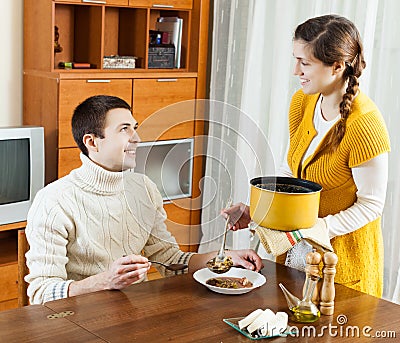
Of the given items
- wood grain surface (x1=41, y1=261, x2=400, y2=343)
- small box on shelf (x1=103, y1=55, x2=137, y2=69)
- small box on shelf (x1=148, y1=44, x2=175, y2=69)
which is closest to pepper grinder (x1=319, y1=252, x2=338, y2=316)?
wood grain surface (x1=41, y1=261, x2=400, y2=343)

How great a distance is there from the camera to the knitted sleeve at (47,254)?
1976 mm

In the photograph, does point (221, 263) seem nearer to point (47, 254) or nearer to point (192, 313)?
point (192, 313)

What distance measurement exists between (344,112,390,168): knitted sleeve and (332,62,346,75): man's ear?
16 cm

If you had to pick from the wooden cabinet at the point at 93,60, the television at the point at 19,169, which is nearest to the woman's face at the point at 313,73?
the wooden cabinet at the point at 93,60

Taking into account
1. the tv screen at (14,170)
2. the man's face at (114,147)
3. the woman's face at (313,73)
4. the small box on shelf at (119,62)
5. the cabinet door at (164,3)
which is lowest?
the tv screen at (14,170)

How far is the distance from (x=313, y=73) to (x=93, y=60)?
2033 millimetres

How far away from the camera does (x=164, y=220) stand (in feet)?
7.59

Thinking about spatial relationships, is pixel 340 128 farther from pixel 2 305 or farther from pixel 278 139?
pixel 2 305

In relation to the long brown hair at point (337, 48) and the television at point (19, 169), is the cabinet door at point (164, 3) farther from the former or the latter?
the long brown hair at point (337, 48)

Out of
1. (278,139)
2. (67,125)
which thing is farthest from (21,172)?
(278,139)

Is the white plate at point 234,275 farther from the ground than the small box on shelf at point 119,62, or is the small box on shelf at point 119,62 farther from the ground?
the small box on shelf at point 119,62

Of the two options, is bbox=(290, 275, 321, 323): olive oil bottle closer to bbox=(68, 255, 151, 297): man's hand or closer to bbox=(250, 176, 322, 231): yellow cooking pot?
bbox=(250, 176, 322, 231): yellow cooking pot

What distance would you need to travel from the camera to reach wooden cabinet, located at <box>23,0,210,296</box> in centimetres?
378

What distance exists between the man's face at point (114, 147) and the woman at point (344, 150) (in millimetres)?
362
